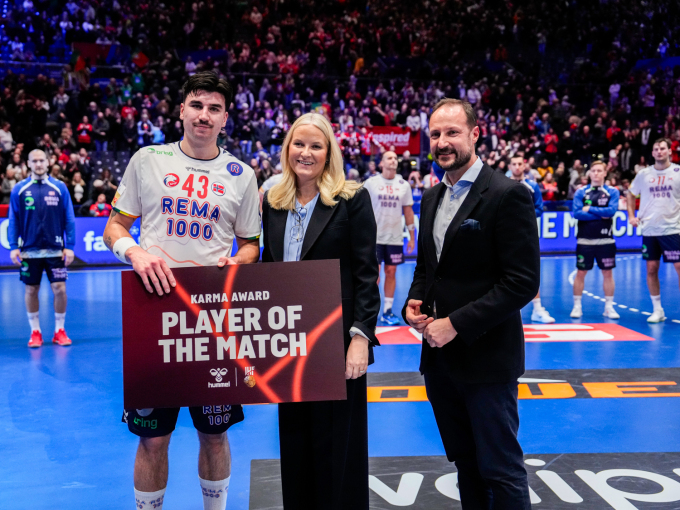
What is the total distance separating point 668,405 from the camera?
15.9 feet

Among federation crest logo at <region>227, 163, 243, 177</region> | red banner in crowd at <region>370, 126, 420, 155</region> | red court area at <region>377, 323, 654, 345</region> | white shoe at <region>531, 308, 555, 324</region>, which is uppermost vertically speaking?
red banner in crowd at <region>370, 126, 420, 155</region>

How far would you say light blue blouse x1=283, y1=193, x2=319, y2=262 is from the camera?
2.66 m

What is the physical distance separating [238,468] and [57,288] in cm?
423

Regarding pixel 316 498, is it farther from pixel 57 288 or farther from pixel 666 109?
pixel 666 109

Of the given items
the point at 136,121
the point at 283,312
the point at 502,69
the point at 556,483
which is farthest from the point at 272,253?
the point at 502,69

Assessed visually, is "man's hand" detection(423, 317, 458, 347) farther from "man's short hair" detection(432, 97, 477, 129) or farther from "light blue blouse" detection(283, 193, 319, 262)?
"man's short hair" detection(432, 97, 477, 129)

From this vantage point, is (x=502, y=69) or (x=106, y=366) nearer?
(x=106, y=366)

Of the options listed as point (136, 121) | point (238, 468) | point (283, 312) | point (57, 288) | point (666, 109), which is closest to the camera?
point (283, 312)

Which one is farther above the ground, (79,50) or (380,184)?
(79,50)

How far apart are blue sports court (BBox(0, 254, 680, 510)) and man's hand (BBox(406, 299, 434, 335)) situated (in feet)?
3.91

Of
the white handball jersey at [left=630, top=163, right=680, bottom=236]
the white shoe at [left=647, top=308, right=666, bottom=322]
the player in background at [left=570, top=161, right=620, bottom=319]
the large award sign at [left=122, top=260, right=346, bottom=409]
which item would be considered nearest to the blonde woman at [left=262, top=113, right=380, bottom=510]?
the large award sign at [left=122, top=260, right=346, bottom=409]

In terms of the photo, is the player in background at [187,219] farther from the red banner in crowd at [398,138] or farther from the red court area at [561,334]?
the red banner in crowd at [398,138]

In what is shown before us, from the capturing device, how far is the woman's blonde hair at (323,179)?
263cm

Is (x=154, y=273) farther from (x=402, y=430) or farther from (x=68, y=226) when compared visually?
(x=68, y=226)
